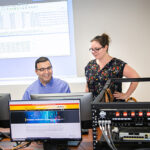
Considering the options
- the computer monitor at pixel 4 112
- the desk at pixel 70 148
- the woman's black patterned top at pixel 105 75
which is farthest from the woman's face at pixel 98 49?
the computer monitor at pixel 4 112

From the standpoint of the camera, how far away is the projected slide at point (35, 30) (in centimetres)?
351

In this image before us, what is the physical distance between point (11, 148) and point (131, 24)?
2567 millimetres

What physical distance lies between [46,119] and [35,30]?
2.36 meters

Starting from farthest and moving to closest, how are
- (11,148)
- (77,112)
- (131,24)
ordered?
1. (131,24)
2. (11,148)
3. (77,112)

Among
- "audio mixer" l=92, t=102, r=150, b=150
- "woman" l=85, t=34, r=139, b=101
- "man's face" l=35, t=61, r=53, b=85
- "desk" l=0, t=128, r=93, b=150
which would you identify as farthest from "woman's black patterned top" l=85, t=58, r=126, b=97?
"audio mixer" l=92, t=102, r=150, b=150

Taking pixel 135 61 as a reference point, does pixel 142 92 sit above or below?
below

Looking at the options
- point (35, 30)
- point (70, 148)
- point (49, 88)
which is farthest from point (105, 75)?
point (35, 30)

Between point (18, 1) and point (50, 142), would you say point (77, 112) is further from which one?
point (18, 1)

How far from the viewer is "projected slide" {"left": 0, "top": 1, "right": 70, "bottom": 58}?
351cm

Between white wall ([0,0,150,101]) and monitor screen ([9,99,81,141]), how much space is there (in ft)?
7.04

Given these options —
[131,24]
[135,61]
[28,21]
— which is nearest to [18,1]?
[28,21]

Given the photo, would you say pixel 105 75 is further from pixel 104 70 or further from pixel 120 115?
pixel 120 115

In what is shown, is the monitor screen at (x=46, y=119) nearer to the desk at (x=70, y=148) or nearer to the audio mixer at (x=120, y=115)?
the desk at (x=70, y=148)

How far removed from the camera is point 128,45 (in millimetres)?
3463
